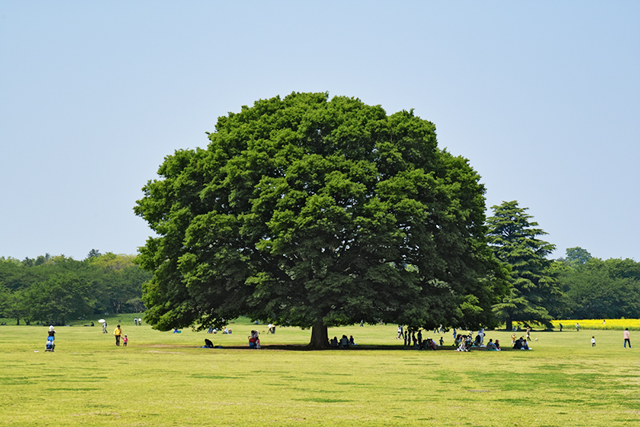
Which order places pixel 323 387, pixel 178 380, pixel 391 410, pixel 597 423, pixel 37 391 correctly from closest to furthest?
pixel 597 423 < pixel 391 410 < pixel 37 391 < pixel 323 387 < pixel 178 380

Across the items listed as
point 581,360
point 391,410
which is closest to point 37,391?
point 391,410

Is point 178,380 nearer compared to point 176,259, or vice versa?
point 178,380

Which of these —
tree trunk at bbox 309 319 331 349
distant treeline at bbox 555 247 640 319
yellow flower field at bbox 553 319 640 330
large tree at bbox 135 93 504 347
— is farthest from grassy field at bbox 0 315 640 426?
distant treeline at bbox 555 247 640 319

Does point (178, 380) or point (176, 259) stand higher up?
point (176, 259)

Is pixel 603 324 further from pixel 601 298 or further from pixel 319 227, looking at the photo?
pixel 319 227

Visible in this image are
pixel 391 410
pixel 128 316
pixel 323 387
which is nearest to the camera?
pixel 391 410

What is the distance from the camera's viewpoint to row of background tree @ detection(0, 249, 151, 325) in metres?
126

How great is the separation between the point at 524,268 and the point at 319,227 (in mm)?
73178

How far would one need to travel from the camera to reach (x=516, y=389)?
71.8 ft

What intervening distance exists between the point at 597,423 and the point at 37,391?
14.3 m

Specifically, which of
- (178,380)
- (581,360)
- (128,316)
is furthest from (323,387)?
(128,316)

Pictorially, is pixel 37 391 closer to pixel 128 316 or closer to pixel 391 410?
pixel 391 410

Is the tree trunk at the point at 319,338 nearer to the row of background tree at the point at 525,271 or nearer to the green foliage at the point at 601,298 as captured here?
the row of background tree at the point at 525,271

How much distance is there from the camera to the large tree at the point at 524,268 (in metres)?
104
